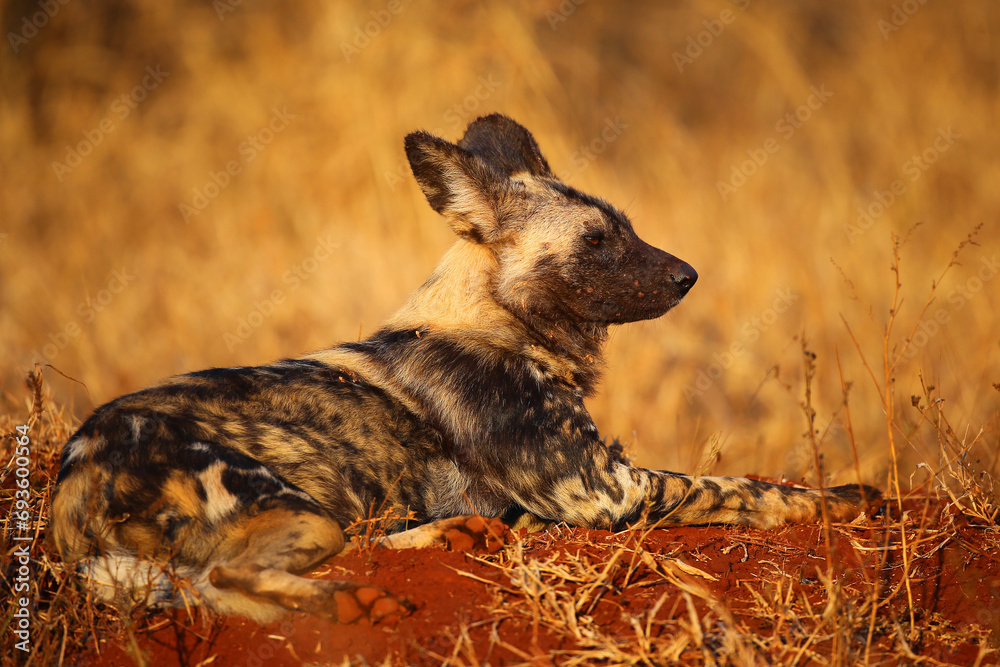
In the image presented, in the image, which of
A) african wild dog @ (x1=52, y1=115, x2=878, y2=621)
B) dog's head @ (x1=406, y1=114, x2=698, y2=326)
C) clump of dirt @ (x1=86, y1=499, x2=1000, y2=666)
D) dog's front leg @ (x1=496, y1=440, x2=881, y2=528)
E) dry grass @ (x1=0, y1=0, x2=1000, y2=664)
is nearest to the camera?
clump of dirt @ (x1=86, y1=499, x2=1000, y2=666)

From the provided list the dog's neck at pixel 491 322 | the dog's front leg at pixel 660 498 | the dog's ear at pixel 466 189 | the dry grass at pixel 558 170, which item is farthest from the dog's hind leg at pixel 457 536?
the dry grass at pixel 558 170

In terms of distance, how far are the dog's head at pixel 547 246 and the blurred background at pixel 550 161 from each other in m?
2.74

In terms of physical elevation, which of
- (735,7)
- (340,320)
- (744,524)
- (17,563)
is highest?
(735,7)

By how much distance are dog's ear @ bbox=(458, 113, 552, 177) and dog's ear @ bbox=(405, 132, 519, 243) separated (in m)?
0.32

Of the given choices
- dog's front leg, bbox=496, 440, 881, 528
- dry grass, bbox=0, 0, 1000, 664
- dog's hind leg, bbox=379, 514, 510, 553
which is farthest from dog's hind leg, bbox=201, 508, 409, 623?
dry grass, bbox=0, 0, 1000, 664

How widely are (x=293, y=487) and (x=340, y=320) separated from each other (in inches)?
191

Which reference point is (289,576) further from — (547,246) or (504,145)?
(504,145)

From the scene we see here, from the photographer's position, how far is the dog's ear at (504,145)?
4.04 metres

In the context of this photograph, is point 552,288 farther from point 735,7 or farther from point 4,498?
point 735,7

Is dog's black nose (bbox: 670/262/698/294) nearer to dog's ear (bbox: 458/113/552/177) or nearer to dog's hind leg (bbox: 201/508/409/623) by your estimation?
dog's ear (bbox: 458/113/552/177)

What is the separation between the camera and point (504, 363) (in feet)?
10.8

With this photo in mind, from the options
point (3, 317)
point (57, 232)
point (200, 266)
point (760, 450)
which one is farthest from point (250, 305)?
point (760, 450)

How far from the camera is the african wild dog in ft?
8.16

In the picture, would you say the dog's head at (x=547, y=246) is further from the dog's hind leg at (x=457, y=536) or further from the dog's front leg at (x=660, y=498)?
the dog's hind leg at (x=457, y=536)
